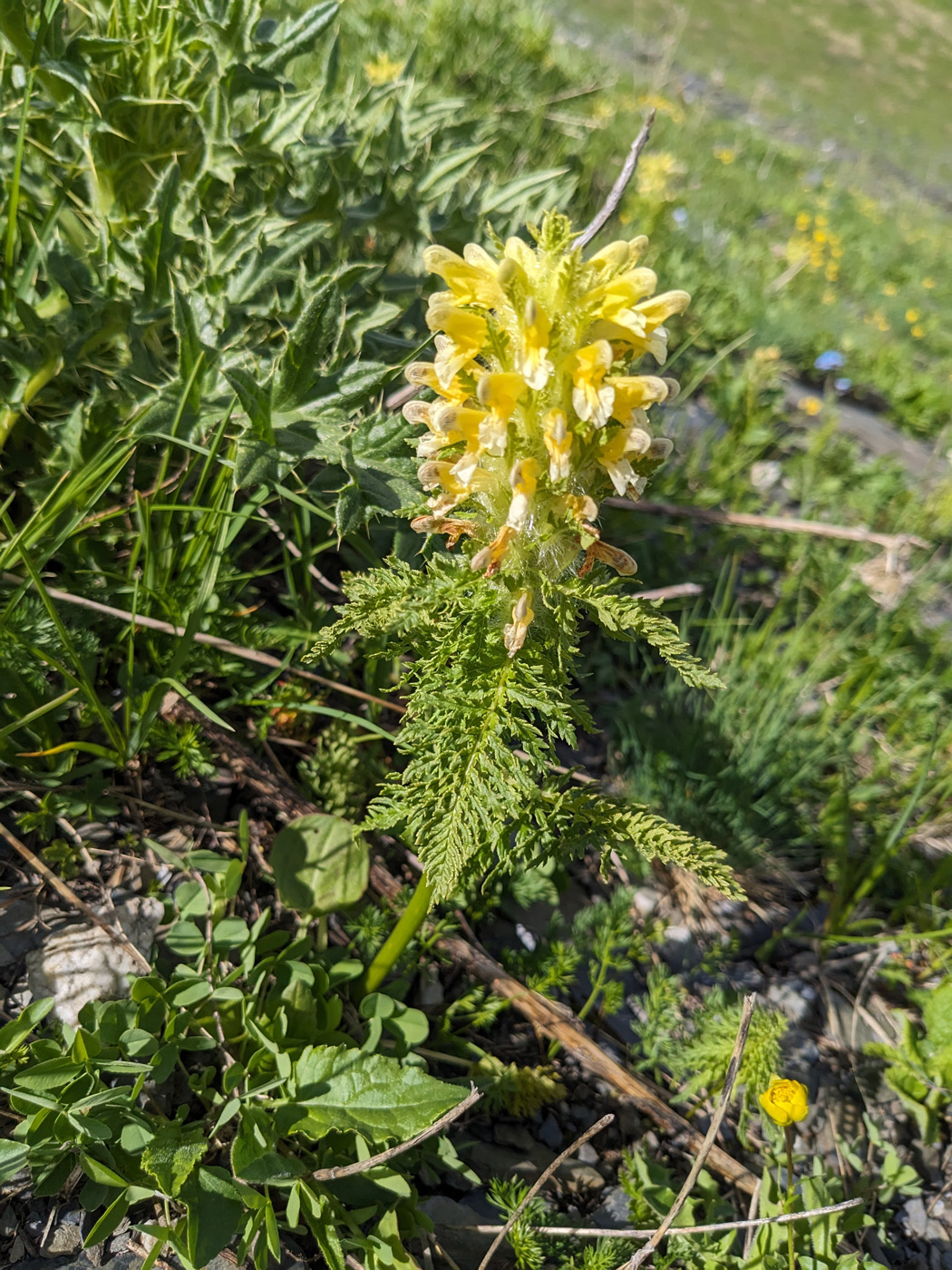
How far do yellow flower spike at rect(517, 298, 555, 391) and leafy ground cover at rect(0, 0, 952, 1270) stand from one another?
445mm

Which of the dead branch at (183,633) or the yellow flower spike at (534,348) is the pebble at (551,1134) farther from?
the yellow flower spike at (534,348)

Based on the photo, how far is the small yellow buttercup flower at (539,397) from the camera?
Result: 4.10 ft

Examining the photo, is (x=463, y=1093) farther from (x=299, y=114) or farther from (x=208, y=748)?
(x=299, y=114)

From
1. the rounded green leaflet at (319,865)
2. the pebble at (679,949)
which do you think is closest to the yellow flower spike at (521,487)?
the rounded green leaflet at (319,865)

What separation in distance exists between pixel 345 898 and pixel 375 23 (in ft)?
17.9

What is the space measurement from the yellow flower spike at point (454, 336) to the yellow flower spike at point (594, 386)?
171 millimetres

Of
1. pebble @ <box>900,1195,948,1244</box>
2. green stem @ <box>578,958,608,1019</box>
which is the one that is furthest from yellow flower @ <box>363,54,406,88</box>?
pebble @ <box>900,1195,948,1244</box>

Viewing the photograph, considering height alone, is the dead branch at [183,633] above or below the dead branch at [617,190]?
below

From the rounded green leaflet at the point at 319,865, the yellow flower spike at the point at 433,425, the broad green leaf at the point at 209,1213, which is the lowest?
the broad green leaf at the point at 209,1213

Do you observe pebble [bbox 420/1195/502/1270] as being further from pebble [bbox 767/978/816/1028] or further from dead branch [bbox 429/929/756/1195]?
pebble [bbox 767/978/816/1028]

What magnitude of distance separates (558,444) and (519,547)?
216 mm

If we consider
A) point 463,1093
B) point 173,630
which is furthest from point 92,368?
point 463,1093

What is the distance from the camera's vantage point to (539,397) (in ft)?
4.30

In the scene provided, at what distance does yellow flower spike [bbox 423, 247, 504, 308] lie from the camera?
4.30 feet
